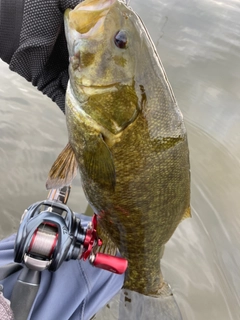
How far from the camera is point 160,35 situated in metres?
5.15

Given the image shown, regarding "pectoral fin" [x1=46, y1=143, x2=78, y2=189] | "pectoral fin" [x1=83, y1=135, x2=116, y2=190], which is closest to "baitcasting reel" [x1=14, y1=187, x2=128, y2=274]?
"pectoral fin" [x1=46, y1=143, x2=78, y2=189]

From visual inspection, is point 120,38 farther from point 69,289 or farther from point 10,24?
point 69,289

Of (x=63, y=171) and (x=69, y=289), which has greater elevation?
(x=63, y=171)

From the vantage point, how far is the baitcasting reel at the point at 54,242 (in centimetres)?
129

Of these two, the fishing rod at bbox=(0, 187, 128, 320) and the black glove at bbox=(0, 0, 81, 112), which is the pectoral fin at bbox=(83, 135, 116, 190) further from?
the black glove at bbox=(0, 0, 81, 112)

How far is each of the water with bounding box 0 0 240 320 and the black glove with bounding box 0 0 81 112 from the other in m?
1.39

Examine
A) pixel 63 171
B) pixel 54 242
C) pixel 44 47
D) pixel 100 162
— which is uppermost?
pixel 44 47

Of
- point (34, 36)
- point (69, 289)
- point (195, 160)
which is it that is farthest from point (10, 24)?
point (195, 160)

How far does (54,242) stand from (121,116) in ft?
1.80

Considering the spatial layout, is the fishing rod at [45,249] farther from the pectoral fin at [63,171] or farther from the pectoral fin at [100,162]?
the pectoral fin at [100,162]

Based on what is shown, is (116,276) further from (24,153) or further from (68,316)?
(24,153)

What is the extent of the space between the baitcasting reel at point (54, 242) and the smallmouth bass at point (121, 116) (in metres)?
0.17

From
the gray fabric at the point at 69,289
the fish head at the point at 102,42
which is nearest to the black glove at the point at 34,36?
the fish head at the point at 102,42

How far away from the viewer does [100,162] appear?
1222 millimetres
